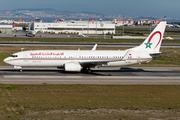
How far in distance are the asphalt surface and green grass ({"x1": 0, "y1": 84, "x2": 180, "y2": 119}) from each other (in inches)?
118

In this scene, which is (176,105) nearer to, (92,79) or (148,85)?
(148,85)

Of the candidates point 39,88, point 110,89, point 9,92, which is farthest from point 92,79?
point 9,92

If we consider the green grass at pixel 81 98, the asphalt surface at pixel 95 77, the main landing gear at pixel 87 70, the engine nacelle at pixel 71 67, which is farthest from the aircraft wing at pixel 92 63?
the green grass at pixel 81 98

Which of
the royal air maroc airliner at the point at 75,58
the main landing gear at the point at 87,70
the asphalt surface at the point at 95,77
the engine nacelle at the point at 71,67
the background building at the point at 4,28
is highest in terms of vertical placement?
the background building at the point at 4,28

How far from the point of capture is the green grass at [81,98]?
22812 millimetres

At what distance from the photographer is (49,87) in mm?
31922

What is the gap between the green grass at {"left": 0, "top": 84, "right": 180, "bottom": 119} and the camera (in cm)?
2281

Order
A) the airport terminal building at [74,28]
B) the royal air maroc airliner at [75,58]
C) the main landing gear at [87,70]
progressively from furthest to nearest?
the airport terminal building at [74,28] < the main landing gear at [87,70] < the royal air maroc airliner at [75,58]

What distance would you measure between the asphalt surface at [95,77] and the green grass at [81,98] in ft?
9.83

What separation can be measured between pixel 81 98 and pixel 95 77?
13103 millimetres

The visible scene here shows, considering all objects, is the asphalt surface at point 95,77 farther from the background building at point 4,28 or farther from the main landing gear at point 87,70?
the background building at point 4,28

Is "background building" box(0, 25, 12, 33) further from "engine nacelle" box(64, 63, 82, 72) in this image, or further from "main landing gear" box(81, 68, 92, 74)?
"engine nacelle" box(64, 63, 82, 72)

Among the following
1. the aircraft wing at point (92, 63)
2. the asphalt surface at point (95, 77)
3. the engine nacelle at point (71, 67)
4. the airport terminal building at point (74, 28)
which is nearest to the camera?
the asphalt surface at point (95, 77)

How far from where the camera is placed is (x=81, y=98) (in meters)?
27.0
